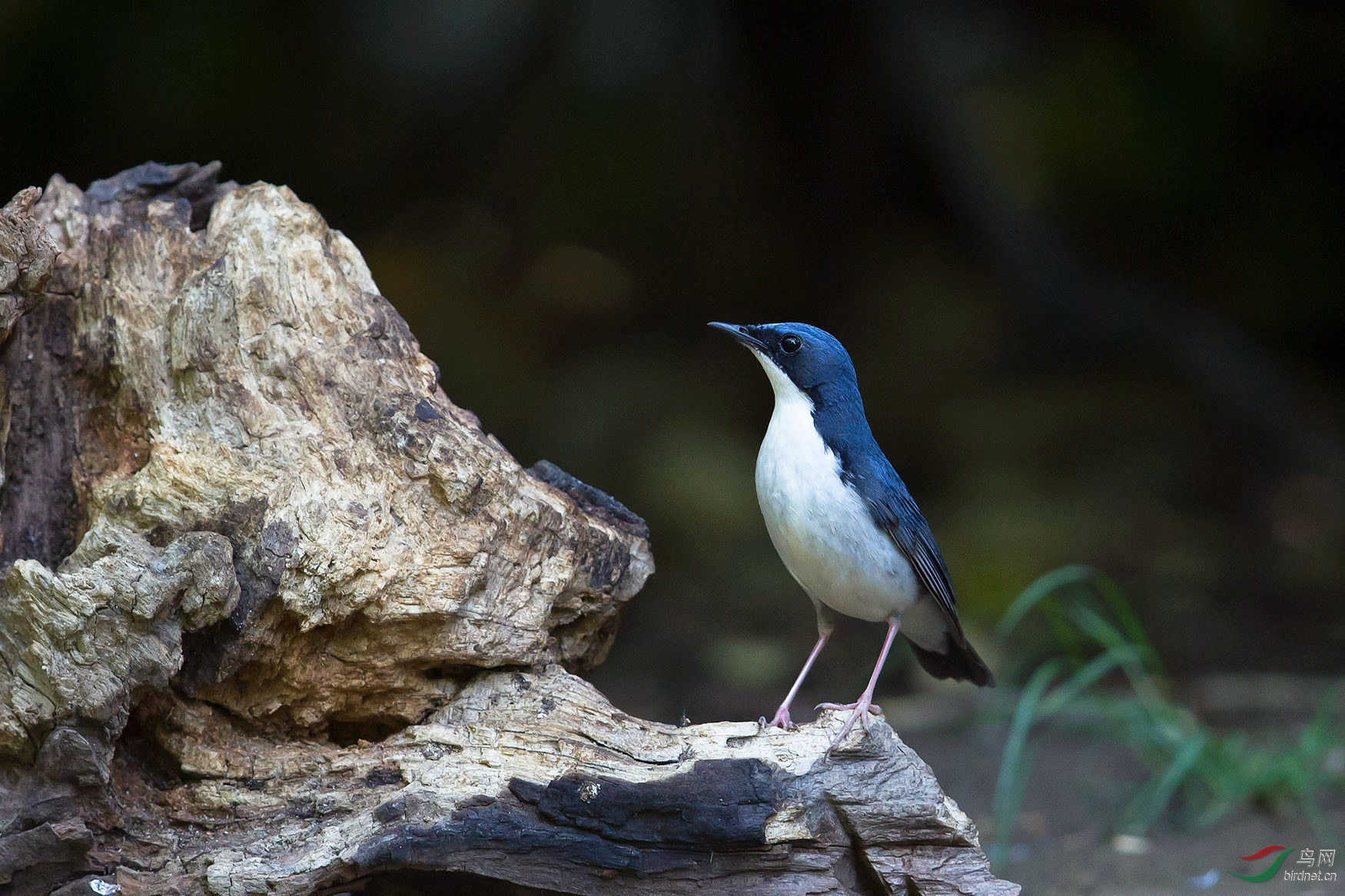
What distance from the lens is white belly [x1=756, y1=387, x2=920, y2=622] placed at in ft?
12.1

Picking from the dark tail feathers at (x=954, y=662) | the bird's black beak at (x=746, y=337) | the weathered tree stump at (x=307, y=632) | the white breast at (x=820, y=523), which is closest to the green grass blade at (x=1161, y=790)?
the dark tail feathers at (x=954, y=662)

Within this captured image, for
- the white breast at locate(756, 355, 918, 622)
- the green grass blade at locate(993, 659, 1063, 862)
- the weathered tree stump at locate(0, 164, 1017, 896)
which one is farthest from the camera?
the green grass blade at locate(993, 659, 1063, 862)

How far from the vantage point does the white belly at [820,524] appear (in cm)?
369

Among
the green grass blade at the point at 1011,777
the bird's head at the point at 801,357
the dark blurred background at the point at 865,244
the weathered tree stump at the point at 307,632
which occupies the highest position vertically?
the dark blurred background at the point at 865,244

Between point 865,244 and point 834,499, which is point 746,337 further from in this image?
point 865,244

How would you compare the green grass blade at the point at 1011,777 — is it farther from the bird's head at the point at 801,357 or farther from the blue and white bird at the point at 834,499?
the bird's head at the point at 801,357

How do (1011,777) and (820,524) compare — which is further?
(1011,777)

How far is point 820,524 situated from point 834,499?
3.7 inches

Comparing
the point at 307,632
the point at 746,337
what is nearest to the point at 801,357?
the point at 746,337

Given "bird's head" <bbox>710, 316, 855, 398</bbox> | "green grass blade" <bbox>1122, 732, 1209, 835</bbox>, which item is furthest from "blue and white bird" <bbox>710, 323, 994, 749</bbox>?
"green grass blade" <bbox>1122, 732, 1209, 835</bbox>

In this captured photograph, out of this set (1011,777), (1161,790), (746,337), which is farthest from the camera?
(1011,777)

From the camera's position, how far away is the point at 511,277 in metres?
9.20

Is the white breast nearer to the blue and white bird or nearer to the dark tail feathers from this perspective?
the blue and white bird

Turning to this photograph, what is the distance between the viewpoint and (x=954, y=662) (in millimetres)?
4402
